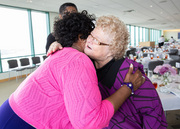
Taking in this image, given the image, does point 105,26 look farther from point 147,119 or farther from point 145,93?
point 147,119

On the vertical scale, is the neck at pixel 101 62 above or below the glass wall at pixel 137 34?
below

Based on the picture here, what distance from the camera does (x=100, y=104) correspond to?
0.83m

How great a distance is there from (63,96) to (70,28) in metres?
0.48

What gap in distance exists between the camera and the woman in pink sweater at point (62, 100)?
79 centimetres

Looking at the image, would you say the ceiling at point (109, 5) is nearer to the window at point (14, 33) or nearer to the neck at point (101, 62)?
the window at point (14, 33)

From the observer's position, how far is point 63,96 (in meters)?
0.90

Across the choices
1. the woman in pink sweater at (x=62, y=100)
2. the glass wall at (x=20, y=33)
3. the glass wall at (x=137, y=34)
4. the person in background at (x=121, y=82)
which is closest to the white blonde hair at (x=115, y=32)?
the person in background at (x=121, y=82)

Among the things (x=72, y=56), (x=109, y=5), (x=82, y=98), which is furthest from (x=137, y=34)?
(x=82, y=98)

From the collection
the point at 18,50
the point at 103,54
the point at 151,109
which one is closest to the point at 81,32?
the point at 103,54

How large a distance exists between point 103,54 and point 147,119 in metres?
0.57

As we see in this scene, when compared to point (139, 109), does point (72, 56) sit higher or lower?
higher

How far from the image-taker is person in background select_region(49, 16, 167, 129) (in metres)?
1.15

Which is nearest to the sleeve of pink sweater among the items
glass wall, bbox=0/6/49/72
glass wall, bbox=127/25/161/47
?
→ glass wall, bbox=0/6/49/72

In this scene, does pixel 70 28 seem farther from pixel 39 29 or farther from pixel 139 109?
pixel 39 29
